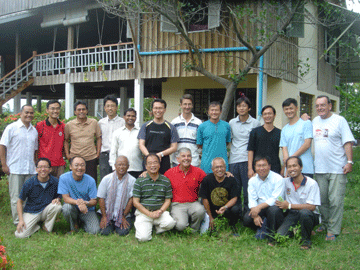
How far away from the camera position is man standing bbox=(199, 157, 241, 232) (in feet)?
16.3

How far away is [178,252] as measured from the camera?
4250mm

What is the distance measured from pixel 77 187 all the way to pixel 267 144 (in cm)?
278

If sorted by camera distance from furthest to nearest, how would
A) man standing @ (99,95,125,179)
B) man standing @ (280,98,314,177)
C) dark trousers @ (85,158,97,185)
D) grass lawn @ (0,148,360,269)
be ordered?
man standing @ (99,95,125,179), dark trousers @ (85,158,97,185), man standing @ (280,98,314,177), grass lawn @ (0,148,360,269)

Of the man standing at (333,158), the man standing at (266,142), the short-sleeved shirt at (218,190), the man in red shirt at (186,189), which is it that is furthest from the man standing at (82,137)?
the man standing at (333,158)

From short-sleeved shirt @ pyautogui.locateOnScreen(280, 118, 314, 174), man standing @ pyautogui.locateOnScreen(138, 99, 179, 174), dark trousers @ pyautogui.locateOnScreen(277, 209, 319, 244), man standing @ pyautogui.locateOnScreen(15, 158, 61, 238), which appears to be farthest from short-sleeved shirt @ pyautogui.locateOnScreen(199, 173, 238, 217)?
man standing @ pyautogui.locateOnScreen(15, 158, 61, 238)

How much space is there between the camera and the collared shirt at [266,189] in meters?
4.65

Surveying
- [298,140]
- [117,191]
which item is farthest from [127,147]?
[298,140]

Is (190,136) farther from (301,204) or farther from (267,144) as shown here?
(301,204)

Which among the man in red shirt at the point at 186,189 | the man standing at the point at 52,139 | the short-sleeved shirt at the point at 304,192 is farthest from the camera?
the man standing at the point at 52,139

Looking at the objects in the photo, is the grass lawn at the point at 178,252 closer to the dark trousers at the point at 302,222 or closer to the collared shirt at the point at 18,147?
the dark trousers at the point at 302,222

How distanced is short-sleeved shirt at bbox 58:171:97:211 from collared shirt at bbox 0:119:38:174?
76cm

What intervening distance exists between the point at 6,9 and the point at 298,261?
1557 cm

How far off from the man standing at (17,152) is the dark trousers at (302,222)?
3.80 meters

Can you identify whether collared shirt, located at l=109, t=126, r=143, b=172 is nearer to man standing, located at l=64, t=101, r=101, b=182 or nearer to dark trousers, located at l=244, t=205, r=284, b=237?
man standing, located at l=64, t=101, r=101, b=182
